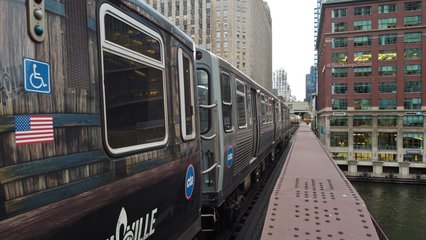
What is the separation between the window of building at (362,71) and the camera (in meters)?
59.9

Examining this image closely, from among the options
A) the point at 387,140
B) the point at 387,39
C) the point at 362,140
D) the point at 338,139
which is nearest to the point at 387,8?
the point at 387,39

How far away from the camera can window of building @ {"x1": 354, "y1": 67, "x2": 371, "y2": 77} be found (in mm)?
59875

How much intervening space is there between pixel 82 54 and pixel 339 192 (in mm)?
4517

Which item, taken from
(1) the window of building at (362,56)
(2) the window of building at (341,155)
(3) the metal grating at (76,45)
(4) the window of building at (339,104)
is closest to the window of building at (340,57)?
(1) the window of building at (362,56)

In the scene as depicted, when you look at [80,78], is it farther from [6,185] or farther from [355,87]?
[355,87]

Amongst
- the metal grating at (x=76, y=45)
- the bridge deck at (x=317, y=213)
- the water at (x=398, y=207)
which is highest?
the metal grating at (x=76, y=45)

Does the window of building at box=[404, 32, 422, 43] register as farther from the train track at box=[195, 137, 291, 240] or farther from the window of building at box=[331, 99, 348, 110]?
the train track at box=[195, 137, 291, 240]

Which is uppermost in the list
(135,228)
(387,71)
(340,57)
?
(340,57)

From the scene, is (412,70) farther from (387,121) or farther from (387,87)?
(387,121)

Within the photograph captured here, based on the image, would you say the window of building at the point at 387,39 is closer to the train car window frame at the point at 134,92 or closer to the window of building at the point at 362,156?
the window of building at the point at 362,156

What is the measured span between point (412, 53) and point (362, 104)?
12368mm

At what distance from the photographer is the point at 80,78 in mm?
1960

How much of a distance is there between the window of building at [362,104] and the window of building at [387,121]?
2966 millimetres

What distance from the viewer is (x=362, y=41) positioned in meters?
60.6
